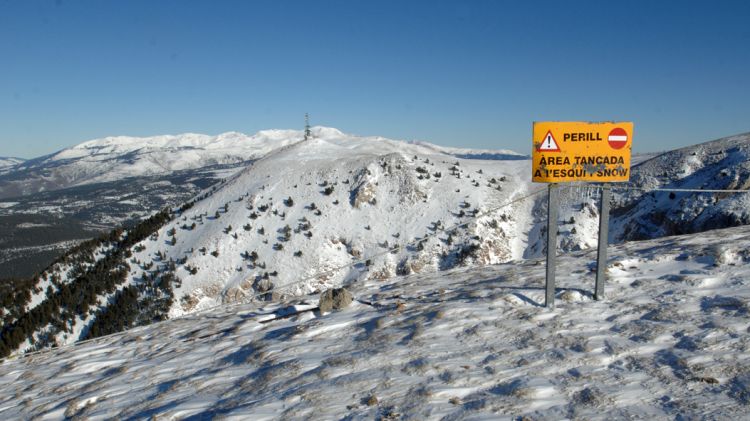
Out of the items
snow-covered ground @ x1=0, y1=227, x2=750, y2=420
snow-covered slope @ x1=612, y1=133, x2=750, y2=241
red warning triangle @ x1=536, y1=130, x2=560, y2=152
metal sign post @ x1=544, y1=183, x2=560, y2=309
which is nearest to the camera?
snow-covered ground @ x1=0, y1=227, x2=750, y2=420

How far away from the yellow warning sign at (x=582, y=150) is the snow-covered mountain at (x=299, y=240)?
797 inches

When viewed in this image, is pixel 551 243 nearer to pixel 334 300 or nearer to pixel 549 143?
pixel 549 143

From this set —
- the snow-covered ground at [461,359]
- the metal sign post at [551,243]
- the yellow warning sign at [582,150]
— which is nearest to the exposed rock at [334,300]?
the snow-covered ground at [461,359]

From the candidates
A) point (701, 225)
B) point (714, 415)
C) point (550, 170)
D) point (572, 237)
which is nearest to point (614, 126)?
point (550, 170)

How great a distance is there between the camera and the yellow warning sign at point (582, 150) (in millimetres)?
7309

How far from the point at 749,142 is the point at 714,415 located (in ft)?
140

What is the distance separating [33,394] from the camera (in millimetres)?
7578

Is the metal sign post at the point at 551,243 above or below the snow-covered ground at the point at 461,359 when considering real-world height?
above

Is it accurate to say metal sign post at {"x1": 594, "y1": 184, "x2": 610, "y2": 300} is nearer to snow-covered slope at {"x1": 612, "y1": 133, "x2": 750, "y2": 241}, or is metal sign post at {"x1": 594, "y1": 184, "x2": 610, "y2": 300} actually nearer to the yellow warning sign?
the yellow warning sign

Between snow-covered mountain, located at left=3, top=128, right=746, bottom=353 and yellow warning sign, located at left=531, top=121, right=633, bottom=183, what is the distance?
20233mm

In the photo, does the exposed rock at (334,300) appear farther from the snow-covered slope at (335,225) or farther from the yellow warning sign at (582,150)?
the snow-covered slope at (335,225)

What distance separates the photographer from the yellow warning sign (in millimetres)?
7309

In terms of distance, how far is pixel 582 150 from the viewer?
739cm

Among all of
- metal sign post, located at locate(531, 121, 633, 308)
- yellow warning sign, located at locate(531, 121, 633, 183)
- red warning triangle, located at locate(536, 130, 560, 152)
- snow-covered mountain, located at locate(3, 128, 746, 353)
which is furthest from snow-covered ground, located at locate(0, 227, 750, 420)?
snow-covered mountain, located at locate(3, 128, 746, 353)
